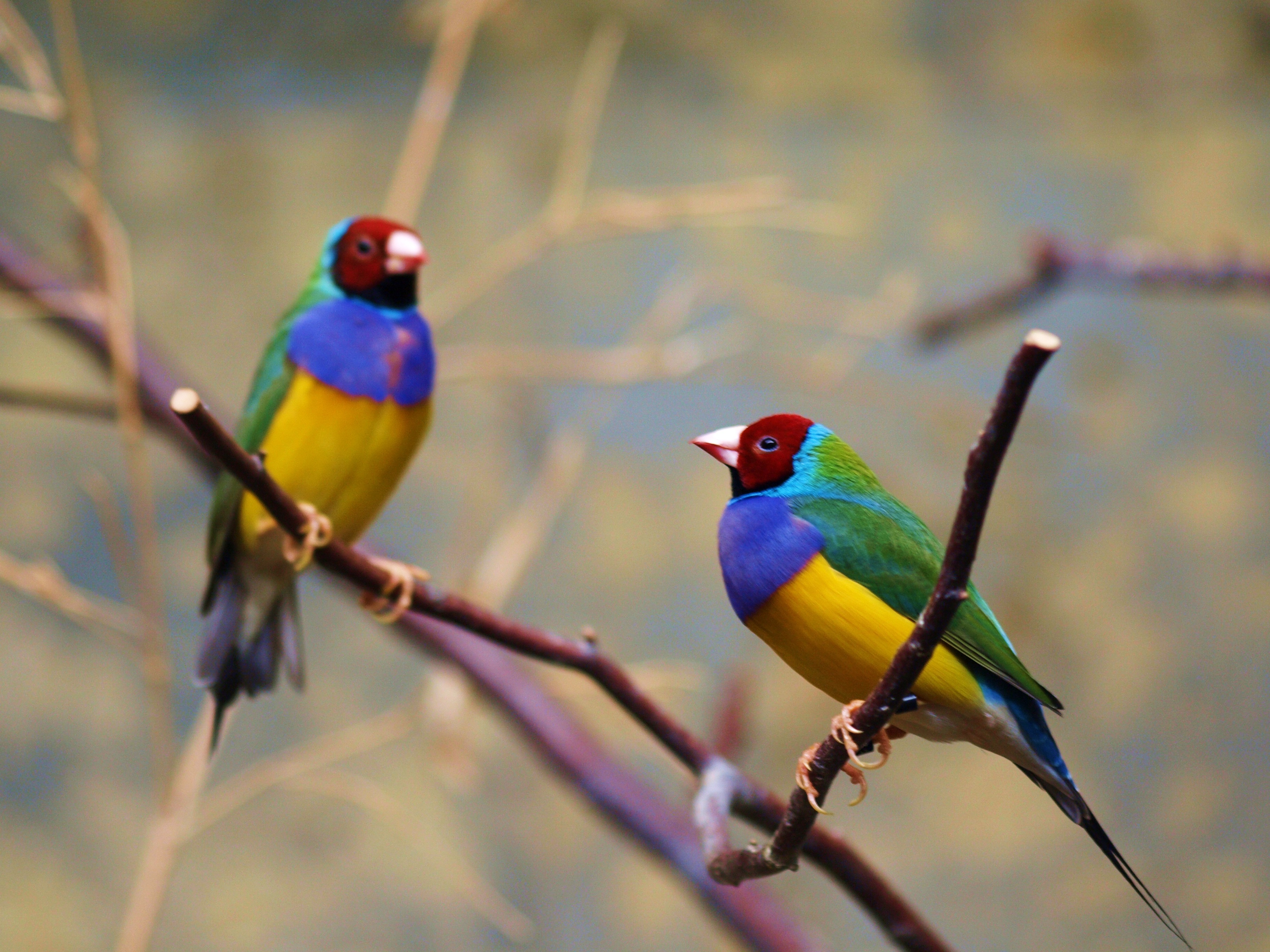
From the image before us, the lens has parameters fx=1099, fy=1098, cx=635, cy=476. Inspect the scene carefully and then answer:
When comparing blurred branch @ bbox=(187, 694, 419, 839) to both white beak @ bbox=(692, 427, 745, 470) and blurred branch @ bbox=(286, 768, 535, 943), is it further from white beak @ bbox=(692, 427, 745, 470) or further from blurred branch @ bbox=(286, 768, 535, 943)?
white beak @ bbox=(692, 427, 745, 470)

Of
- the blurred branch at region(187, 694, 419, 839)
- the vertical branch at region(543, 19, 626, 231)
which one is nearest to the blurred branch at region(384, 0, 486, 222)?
the vertical branch at region(543, 19, 626, 231)

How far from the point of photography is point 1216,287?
3.92ft

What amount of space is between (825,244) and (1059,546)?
73 centimetres

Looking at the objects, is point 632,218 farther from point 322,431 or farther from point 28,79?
point 28,79

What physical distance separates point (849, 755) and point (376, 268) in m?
0.59

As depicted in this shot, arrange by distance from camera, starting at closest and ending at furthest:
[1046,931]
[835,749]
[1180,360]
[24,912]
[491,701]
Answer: [835,749] → [491,701] → [1046,931] → [1180,360] → [24,912]

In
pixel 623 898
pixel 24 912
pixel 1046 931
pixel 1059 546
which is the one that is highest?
pixel 1059 546

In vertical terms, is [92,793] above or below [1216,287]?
below

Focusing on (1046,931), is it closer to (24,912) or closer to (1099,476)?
(1099,476)

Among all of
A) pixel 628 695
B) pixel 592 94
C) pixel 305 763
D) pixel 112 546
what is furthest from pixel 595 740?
pixel 592 94

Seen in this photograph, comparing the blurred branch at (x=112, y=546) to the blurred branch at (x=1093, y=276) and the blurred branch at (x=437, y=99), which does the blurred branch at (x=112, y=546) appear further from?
the blurred branch at (x=1093, y=276)

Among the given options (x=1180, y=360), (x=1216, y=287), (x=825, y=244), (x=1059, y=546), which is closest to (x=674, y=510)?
(x=825, y=244)

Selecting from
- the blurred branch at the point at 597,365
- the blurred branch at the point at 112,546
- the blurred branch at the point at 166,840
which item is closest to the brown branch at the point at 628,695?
the blurred branch at the point at 166,840

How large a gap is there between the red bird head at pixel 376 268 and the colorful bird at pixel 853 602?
1.58 feet
